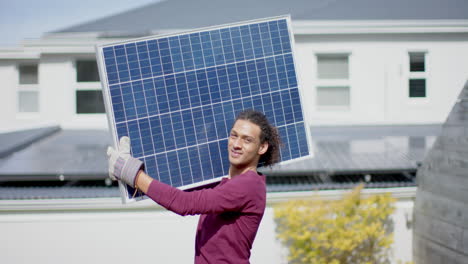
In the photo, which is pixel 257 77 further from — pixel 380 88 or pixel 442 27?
pixel 442 27

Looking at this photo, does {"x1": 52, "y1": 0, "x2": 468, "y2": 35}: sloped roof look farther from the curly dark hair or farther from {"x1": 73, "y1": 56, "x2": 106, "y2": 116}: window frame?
the curly dark hair

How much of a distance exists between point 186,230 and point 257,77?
4165 millimetres

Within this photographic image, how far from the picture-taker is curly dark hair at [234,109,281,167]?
9.43 feet

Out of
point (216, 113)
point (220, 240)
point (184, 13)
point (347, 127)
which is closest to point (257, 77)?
point (216, 113)

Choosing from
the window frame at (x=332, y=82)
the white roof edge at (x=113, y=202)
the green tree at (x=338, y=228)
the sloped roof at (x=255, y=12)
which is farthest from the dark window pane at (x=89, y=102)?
the green tree at (x=338, y=228)

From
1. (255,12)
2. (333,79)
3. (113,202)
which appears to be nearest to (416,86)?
(333,79)

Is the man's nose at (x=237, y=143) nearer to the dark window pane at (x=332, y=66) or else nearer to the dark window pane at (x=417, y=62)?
the dark window pane at (x=332, y=66)

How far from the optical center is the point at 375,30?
33.9ft

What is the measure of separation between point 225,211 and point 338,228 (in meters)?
4.09

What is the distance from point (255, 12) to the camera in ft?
41.4

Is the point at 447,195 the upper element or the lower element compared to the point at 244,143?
lower

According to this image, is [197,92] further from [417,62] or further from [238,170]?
[417,62]

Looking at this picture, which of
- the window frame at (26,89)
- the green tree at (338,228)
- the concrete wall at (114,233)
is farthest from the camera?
the window frame at (26,89)

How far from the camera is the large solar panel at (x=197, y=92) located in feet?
10.1
